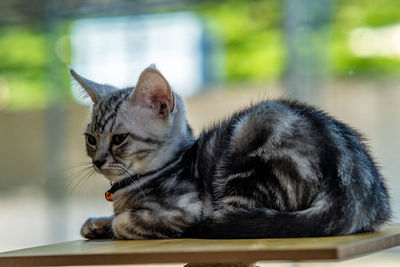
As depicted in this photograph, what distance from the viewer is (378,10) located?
2.51 meters

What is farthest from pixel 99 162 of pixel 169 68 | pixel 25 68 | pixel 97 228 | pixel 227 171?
pixel 25 68

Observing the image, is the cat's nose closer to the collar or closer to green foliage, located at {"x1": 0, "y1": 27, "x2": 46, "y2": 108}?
the collar

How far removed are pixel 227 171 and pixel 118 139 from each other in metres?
0.27

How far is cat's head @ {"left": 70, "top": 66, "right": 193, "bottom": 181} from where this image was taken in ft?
4.74

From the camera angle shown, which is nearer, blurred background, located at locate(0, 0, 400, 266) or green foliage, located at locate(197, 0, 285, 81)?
blurred background, located at locate(0, 0, 400, 266)

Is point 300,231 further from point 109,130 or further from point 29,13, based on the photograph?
point 29,13

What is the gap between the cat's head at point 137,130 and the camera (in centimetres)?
144

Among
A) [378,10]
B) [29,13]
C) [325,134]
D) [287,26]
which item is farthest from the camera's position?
[29,13]

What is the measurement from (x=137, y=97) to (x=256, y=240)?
478mm

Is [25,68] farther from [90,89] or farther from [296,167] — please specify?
[296,167]

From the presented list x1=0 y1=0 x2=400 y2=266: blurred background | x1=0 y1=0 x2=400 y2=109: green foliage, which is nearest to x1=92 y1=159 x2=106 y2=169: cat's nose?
x1=0 y1=0 x2=400 y2=266: blurred background

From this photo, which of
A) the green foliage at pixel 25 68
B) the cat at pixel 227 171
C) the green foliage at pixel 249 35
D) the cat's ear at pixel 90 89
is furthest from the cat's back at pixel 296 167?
the green foliage at pixel 25 68

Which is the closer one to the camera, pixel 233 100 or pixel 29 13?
pixel 233 100

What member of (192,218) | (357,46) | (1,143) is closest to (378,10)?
(357,46)
